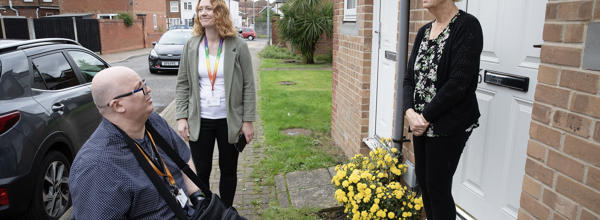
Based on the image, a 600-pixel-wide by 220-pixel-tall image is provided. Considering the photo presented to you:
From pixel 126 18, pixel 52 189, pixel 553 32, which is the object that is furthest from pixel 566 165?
pixel 126 18

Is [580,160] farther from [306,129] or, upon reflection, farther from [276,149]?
[306,129]

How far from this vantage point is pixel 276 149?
5.87 meters

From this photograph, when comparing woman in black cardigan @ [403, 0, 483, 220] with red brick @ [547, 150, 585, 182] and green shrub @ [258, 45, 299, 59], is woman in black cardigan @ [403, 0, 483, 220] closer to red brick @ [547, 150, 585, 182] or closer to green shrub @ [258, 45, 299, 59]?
red brick @ [547, 150, 585, 182]

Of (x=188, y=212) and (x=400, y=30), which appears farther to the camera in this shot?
(x=400, y=30)

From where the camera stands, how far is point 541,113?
190cm

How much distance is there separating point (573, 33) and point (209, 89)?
93.6 inches

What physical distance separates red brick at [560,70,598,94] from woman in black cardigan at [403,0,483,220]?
0.49 meters

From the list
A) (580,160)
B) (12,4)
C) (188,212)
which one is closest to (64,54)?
(188,212)

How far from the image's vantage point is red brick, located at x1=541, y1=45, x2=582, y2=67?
66.4 inches

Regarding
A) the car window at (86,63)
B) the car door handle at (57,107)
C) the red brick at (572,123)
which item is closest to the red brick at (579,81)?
the red brick at (572,123)

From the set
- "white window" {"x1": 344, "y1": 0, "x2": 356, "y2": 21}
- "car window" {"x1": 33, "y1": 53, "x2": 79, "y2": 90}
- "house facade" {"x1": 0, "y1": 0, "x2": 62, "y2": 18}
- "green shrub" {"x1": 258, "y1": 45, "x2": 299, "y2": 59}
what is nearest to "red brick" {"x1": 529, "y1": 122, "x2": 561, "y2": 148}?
"white window" {"x1": 344, "y1": 0, "x2": 356, "y2": 21}

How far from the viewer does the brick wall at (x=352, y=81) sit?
183 inches

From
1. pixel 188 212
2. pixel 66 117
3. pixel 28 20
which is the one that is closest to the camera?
pixel 188 212

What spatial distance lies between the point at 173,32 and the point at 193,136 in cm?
1374
